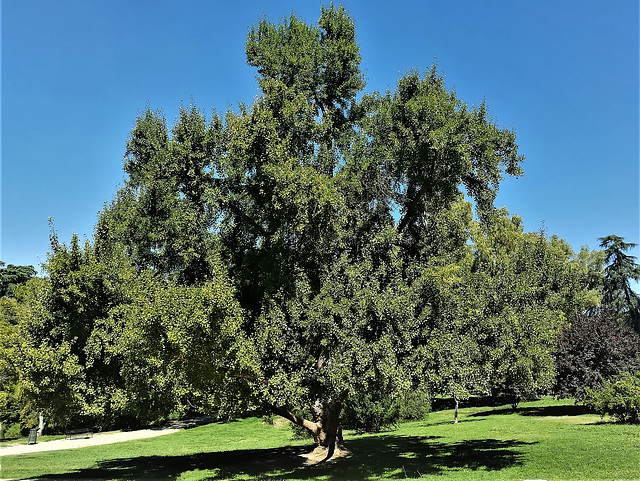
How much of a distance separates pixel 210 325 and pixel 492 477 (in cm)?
877

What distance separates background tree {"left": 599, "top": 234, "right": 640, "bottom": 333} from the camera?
48.5 m

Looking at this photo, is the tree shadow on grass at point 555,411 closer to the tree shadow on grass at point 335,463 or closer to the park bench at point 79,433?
the tree shadow on grass at point 335,463

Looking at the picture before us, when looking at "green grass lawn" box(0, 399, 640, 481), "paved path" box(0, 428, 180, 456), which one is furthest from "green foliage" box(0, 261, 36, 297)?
"green grass lawn" box(0, 399, 640, 481)

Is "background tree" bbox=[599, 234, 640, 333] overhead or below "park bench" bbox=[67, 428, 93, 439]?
overhead

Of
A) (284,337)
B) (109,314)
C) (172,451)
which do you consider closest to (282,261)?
(284,337)

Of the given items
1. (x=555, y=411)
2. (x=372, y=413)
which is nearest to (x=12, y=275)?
(x=372, y=413)

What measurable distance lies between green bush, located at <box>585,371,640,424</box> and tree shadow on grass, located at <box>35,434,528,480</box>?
4.84m

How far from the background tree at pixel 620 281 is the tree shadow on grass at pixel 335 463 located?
3956cm

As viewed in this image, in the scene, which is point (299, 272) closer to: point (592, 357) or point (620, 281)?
point (592, 357)

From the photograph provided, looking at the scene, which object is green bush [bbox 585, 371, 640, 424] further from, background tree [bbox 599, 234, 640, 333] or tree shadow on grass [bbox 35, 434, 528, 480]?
background tree [bbox 599, 234, 640, 333]

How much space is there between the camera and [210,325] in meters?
11.3

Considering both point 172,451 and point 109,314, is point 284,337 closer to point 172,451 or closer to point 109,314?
point 109,314

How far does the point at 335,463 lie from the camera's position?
610 inches

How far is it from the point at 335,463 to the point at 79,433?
25235 mm
